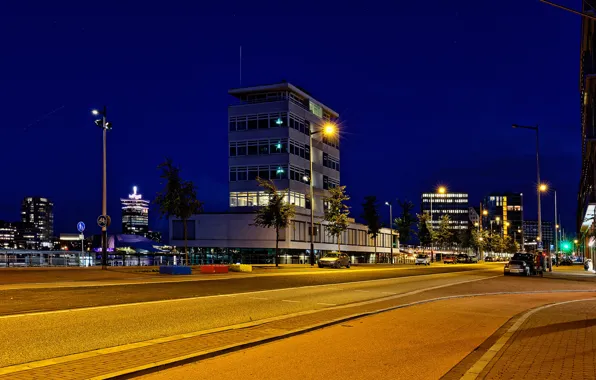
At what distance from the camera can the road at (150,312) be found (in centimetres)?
993

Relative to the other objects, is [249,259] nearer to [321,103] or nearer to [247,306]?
[321,103]

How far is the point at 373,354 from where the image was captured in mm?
9844

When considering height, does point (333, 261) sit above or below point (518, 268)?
above

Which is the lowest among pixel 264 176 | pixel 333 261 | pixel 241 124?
pixel 333 261

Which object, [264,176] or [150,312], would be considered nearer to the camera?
[150,312]

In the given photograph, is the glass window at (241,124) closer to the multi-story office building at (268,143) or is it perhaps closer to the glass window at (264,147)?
the multi-story office building at (268,143)

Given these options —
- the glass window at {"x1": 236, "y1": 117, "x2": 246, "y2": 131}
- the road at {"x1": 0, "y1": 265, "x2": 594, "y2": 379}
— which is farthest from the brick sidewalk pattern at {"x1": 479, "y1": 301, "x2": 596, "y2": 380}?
the glass window at {"x1": 236, "y1": 117, "x2": 246, "y2": 131}

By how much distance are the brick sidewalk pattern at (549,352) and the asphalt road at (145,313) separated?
19.2 feet

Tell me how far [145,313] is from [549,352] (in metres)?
8.92

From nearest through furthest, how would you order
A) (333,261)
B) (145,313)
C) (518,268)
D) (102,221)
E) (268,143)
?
(145,313)
(102,221)
(518,268)
(333,261)
(268,143)

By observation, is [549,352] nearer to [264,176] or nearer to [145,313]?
[145,313]

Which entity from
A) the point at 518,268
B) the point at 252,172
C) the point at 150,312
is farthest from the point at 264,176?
the point at 150,312

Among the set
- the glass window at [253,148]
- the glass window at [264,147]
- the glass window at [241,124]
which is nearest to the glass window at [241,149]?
the glass window at [253,148]

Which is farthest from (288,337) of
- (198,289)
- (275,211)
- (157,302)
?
(275,211)
